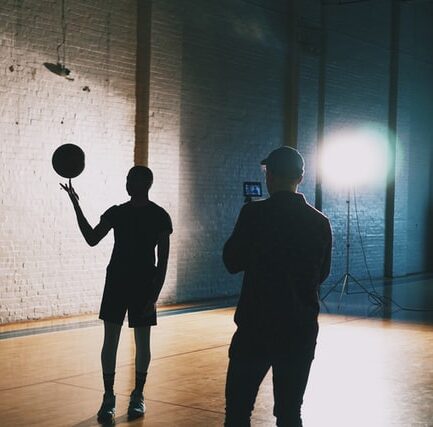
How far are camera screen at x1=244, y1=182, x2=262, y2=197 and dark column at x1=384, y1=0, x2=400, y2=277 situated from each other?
4508 millimetres

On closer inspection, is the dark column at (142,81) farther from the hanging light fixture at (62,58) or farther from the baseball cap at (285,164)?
the baseball cap at (285,164)

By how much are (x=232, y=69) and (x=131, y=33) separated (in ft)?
6.62

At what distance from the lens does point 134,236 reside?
509cm

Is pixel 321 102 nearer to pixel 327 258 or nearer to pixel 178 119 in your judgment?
pixel 178 119

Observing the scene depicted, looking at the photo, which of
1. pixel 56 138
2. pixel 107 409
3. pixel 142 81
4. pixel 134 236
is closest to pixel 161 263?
pixel 134 236

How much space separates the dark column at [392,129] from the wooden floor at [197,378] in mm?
6506

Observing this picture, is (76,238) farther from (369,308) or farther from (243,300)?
(243,300)

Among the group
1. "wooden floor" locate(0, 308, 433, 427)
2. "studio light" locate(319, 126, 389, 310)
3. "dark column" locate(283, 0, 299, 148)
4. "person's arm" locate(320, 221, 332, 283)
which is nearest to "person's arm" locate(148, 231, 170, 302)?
"wooden floor" locate(0, 308, 433, 427)

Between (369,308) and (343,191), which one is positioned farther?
(343,191)

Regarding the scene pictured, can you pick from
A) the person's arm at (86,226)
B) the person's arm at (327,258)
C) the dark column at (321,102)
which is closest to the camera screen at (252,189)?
the dark column at (321,102)

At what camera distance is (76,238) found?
9820 millimetres

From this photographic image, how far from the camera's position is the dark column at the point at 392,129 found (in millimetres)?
15680

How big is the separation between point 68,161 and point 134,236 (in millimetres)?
622

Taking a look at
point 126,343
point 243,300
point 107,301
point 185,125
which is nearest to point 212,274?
point 185,125
